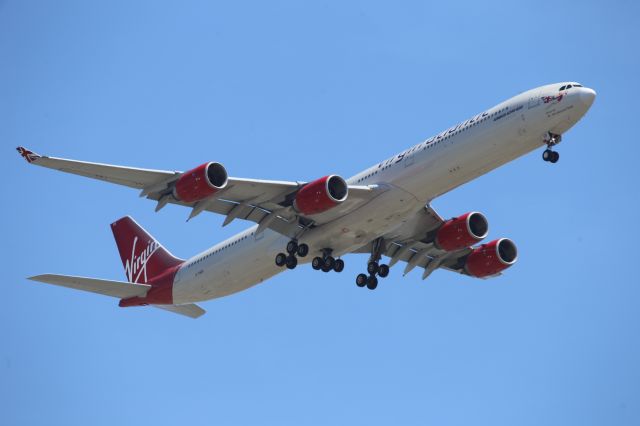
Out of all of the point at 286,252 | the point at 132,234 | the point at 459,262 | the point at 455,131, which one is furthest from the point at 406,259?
the point at 132,234

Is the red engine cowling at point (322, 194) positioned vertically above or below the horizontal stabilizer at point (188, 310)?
below

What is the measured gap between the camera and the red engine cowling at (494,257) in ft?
159

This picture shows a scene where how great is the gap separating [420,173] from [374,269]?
821 cm

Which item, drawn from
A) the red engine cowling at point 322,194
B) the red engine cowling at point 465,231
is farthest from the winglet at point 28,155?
the red engine cowling at point 465,231

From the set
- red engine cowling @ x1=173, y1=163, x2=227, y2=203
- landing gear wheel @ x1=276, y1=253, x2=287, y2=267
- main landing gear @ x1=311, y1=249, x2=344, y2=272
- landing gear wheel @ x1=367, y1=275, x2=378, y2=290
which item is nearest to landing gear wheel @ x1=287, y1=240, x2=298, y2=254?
landing gear wheel @ x1=276, y1=253, x2=287, y2=267

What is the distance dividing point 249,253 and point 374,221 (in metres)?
6.49

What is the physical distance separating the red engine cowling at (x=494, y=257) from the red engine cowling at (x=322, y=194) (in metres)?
10.6

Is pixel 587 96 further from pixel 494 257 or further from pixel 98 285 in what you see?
pixel 98 285

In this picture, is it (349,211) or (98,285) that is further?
(98,285)

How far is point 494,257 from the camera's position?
48406mm

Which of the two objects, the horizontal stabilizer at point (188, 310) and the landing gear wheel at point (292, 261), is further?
the horizontal stabilizer at point (188, 310)

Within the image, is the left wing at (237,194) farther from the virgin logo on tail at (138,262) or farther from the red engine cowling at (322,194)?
the virgin logo on tail at (138,262)

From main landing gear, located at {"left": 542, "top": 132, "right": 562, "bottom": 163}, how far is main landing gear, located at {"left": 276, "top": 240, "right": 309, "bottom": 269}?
10814mm

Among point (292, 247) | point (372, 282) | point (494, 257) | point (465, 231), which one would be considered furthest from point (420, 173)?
point (494, 257)
